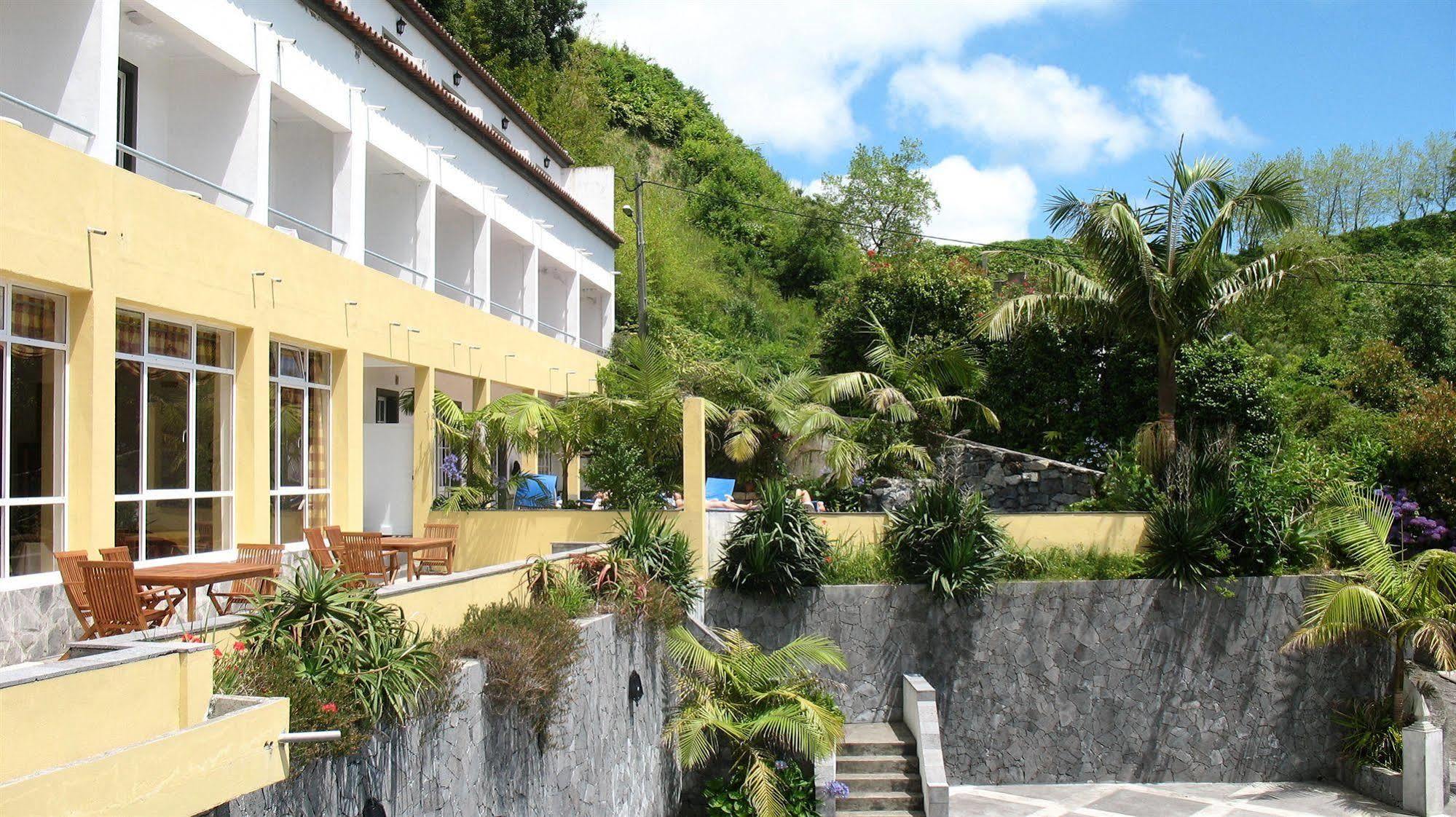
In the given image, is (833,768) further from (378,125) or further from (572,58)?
(572,58)

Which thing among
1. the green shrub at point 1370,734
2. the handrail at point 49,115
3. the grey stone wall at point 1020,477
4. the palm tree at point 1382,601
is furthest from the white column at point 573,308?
the green shrub at point 1370,734

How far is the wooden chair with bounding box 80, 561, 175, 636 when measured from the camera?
741 cm

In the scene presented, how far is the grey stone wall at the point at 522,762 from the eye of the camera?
6078 millimetres

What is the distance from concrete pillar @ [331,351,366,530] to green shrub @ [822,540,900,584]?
22.1ft

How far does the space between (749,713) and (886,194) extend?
31.4 meters

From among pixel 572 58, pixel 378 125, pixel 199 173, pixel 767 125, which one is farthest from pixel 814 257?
pixel 199 173

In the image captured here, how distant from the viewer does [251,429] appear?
1147 cm

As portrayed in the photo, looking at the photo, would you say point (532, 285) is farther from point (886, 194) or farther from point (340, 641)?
point (886, 194)

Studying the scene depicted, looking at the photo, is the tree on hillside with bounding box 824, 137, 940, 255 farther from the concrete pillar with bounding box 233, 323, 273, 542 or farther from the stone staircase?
the concrete pillar with bounding box 233, 323, 273, 542

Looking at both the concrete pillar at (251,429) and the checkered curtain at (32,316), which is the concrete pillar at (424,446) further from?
the checkered curtain at (32,316)

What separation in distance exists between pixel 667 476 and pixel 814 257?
27520 millimetres

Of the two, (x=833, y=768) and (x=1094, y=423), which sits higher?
(x=1094, y=423)

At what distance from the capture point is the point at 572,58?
4031 cm

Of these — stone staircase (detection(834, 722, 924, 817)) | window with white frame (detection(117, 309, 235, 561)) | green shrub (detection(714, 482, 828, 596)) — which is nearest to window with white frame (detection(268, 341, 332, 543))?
window with white frame (detection(117, 309, 235, 561))
